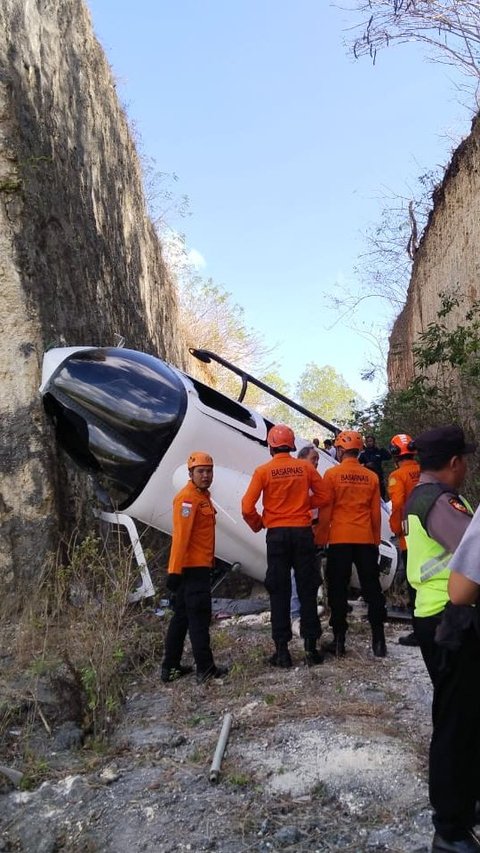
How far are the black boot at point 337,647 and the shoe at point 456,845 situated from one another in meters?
2.81

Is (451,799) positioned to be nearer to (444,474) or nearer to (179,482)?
(444,474)

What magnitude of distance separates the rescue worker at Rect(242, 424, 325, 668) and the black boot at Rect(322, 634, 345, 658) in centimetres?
17

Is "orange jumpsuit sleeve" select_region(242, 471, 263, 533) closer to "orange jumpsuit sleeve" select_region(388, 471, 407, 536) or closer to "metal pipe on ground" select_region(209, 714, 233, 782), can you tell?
"orange jumpsuit sleeve" select_region(388, 471, 407, 536)

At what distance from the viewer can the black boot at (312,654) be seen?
5609 mm

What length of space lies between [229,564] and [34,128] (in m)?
5.30

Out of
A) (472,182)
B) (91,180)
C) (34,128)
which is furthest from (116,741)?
(472,182)

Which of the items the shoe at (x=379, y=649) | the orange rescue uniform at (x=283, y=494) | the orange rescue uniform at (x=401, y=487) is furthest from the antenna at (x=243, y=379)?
the shoe at (x=379, y=649)

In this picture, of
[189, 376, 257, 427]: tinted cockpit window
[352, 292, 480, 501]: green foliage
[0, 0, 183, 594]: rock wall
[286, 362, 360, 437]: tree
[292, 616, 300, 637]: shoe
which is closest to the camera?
[292, 616, 300, 637]: shoe

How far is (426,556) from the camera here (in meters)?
3.26

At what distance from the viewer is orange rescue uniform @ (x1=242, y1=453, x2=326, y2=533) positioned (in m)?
5.77

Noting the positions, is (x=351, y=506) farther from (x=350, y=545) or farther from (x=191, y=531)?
(x=191, y=531)

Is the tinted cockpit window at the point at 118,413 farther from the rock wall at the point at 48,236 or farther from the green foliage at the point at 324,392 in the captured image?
the green foliage at the point at 324,392

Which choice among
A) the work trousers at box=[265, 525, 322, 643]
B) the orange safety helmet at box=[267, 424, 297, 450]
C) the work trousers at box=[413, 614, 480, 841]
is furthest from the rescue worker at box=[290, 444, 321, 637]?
the work trousers at box=[413, 614, 480, 841]

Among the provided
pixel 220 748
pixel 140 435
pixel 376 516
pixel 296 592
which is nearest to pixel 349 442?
pixel 376 516
